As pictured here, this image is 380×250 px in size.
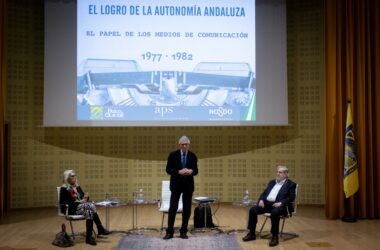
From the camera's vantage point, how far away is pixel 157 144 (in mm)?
10516

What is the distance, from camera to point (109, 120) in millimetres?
9219

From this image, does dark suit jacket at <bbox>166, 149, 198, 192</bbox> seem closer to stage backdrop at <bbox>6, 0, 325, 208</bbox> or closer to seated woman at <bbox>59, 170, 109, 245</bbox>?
seated woman at <bbox>59, 170, 109, 245</bbox>

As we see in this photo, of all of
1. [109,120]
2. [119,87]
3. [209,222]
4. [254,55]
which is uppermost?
[254,55]

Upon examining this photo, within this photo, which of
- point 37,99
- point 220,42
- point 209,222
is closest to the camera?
point 209,222

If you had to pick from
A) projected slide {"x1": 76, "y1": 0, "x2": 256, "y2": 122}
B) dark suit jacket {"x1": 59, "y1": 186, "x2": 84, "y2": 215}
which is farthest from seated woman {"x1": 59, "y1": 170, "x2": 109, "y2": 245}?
projected slide {"x1": 76, "y1": 0, "x2": 256, "y2": 122}

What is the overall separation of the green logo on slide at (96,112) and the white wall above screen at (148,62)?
0.06 feet

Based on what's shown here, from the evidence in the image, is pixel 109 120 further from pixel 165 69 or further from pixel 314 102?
pixel 314 102

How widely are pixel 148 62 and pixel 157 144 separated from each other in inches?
81.5

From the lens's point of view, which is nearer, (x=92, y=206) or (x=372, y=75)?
(x=92, y=206)

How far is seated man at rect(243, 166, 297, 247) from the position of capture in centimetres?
654

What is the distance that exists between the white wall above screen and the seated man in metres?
2.58

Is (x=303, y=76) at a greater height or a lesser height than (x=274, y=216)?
greater

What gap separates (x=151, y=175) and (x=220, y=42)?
10.7ft

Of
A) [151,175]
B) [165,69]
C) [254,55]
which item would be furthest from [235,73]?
[151,175]
